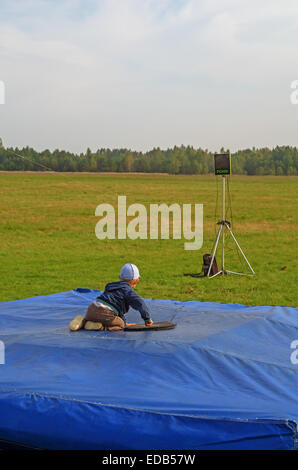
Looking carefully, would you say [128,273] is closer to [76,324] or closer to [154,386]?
[76,324]

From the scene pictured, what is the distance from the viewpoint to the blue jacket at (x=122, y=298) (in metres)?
5.87

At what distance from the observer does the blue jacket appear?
5.87m

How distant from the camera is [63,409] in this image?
13.4 ft

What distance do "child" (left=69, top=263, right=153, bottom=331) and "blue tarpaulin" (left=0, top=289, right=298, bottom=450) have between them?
0.14 meters

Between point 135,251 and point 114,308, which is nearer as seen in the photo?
point 114,308

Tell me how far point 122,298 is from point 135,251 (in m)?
10.8

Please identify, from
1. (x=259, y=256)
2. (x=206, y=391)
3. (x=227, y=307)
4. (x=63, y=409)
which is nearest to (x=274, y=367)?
(x=206, y=391)

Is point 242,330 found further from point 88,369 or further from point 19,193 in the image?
point 19,193

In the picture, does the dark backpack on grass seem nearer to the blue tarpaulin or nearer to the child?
the blue tarpaulin

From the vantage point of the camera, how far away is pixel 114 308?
596cm

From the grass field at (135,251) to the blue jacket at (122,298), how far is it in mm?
4036

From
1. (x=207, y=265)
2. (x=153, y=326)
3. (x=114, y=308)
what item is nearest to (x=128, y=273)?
(x=114, y=308)

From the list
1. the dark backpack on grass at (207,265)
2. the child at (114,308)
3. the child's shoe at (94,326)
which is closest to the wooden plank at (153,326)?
the child at (114,308)

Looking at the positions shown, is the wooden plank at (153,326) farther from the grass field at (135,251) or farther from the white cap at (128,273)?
the grass field at (135,251)
